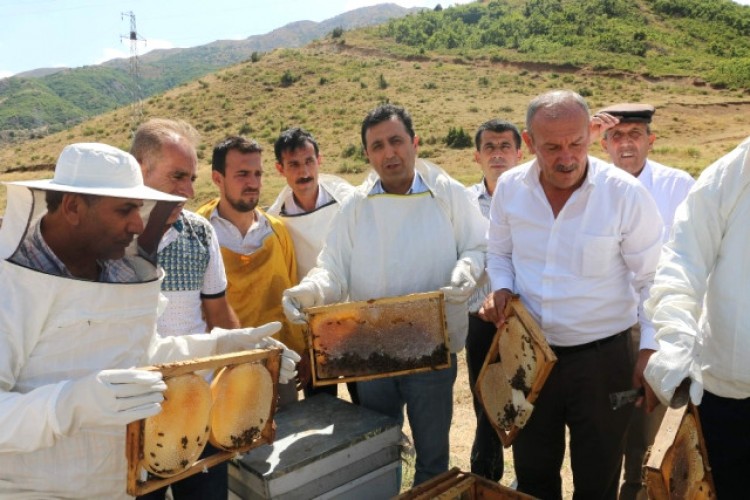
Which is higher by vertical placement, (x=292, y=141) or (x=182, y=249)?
(x=292, y=141)

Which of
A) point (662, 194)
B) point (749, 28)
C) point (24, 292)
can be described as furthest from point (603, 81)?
point (24, 292)

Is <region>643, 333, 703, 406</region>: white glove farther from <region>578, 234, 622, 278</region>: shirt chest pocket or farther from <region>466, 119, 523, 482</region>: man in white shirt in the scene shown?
<region>466, 119, 523, 482</region>: man in white shirt

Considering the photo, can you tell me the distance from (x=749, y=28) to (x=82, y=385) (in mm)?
65306

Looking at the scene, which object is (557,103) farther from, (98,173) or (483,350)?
(98,173)

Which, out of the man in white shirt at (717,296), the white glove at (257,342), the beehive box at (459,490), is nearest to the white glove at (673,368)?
the man in white shirt at (717,296)

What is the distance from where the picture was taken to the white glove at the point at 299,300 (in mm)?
3385

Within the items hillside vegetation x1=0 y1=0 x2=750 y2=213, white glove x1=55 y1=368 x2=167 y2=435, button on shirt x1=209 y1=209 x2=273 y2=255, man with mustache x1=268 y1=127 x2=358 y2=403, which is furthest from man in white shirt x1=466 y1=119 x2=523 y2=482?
hillside vegetation x1=0 y1=0 x2=750 y2=213

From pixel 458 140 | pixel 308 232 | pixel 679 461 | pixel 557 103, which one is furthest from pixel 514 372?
pixel 458 140

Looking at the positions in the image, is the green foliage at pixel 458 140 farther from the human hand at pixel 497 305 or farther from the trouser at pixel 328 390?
the human hand at pixel 497 305

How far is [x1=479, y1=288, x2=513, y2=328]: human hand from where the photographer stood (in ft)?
10.7

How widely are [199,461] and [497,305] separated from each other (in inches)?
66.1

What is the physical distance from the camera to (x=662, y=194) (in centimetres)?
400

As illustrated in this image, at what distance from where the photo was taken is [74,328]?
2273 millimetres

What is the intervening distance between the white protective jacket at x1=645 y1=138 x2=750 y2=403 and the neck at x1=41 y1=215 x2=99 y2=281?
217cm
